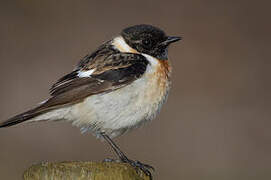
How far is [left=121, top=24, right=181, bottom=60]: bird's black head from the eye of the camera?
24.2ft

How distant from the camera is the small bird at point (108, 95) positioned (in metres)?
6.62

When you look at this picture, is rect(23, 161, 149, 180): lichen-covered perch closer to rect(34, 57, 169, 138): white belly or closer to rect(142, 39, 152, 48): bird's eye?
rect(34, 57, 169, 138): white belly

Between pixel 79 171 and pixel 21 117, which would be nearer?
pixel 79 171

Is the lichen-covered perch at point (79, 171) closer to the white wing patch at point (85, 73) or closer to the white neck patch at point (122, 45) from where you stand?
the white wing patch at point (85, 73)

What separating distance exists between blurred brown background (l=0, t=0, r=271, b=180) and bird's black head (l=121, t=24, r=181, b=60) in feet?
14.2

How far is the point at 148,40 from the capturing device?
7.38 metres

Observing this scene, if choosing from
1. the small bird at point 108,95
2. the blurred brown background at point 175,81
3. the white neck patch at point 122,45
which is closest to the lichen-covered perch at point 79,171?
the small bird at point 108,95

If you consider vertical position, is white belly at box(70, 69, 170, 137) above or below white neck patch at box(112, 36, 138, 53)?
below

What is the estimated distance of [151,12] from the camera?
51.1 feet

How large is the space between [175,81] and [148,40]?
23.5ft

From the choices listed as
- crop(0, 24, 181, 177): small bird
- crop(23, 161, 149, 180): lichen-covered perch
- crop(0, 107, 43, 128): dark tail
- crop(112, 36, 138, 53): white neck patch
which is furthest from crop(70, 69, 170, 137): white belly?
crop(23, 161, 149, 180): lichen-covered perch

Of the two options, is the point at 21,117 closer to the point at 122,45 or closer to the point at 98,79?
the point at 98,79

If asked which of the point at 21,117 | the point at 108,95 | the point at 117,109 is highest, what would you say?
the point at 21,117

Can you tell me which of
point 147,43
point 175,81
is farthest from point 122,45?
point 175,81
